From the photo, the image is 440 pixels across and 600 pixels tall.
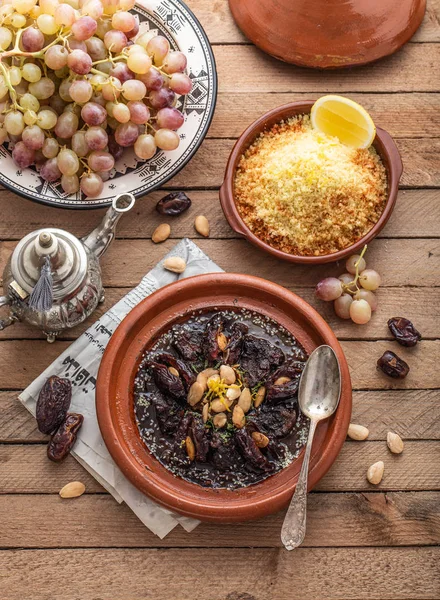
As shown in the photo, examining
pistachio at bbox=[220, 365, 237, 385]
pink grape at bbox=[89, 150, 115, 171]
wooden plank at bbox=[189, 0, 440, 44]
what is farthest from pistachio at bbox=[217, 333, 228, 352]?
wooden plank at bbox=[189, 0, 440, 44]

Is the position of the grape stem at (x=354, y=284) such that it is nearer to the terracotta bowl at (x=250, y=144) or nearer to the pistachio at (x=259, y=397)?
the terracotta bowl at (x=250, y=144)

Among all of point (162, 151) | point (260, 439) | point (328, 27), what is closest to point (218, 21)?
point (328, 27)

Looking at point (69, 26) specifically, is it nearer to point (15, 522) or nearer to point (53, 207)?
point (53, 207)

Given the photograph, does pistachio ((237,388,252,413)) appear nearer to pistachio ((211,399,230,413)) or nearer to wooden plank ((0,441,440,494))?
pistachio ((211,399,230,413))

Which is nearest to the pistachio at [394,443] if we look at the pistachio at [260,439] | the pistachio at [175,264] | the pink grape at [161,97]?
the pistachio at [260,439]

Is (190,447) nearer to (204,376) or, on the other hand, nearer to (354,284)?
(204,376)

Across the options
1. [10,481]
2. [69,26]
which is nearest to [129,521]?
[10,481]
